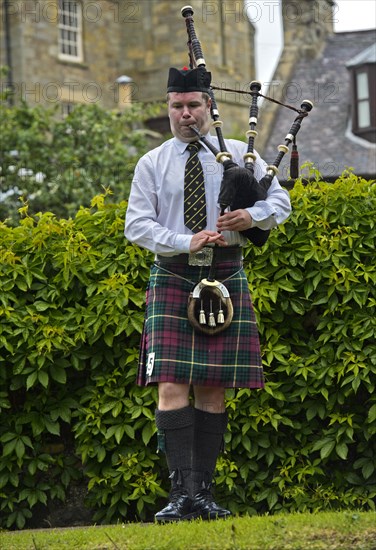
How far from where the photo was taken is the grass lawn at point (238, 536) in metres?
4.73

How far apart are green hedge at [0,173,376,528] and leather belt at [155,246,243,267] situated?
1.10 metres

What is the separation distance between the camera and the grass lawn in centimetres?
473

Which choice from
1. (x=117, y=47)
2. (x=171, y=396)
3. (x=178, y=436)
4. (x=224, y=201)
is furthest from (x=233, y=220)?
(x=117, y=47)

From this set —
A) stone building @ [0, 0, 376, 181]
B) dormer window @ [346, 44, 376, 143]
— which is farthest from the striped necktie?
dormer window @ [346, 44, 376, 143]

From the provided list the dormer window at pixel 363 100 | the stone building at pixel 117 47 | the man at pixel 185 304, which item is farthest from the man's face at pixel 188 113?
the stone building at pixel 117 47

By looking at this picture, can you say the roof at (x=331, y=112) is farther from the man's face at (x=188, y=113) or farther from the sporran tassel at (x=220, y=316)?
the sporran tassel at (x=220, y=316)

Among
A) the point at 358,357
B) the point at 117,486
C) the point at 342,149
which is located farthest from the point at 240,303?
the point at 342,149

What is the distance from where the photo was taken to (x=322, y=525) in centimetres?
502

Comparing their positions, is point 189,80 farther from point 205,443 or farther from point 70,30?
point 70,30

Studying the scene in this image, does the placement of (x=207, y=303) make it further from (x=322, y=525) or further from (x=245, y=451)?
(x=245, y=451)

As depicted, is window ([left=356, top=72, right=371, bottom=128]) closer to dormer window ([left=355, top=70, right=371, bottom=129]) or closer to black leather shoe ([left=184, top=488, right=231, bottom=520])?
dormer window ([left=355, top=70, right=371, bottom=129])

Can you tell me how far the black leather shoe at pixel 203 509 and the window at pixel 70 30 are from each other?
33931 mm

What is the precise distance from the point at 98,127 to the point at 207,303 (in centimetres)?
Answer: 1771

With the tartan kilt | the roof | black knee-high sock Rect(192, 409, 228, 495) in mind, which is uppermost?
the roof
